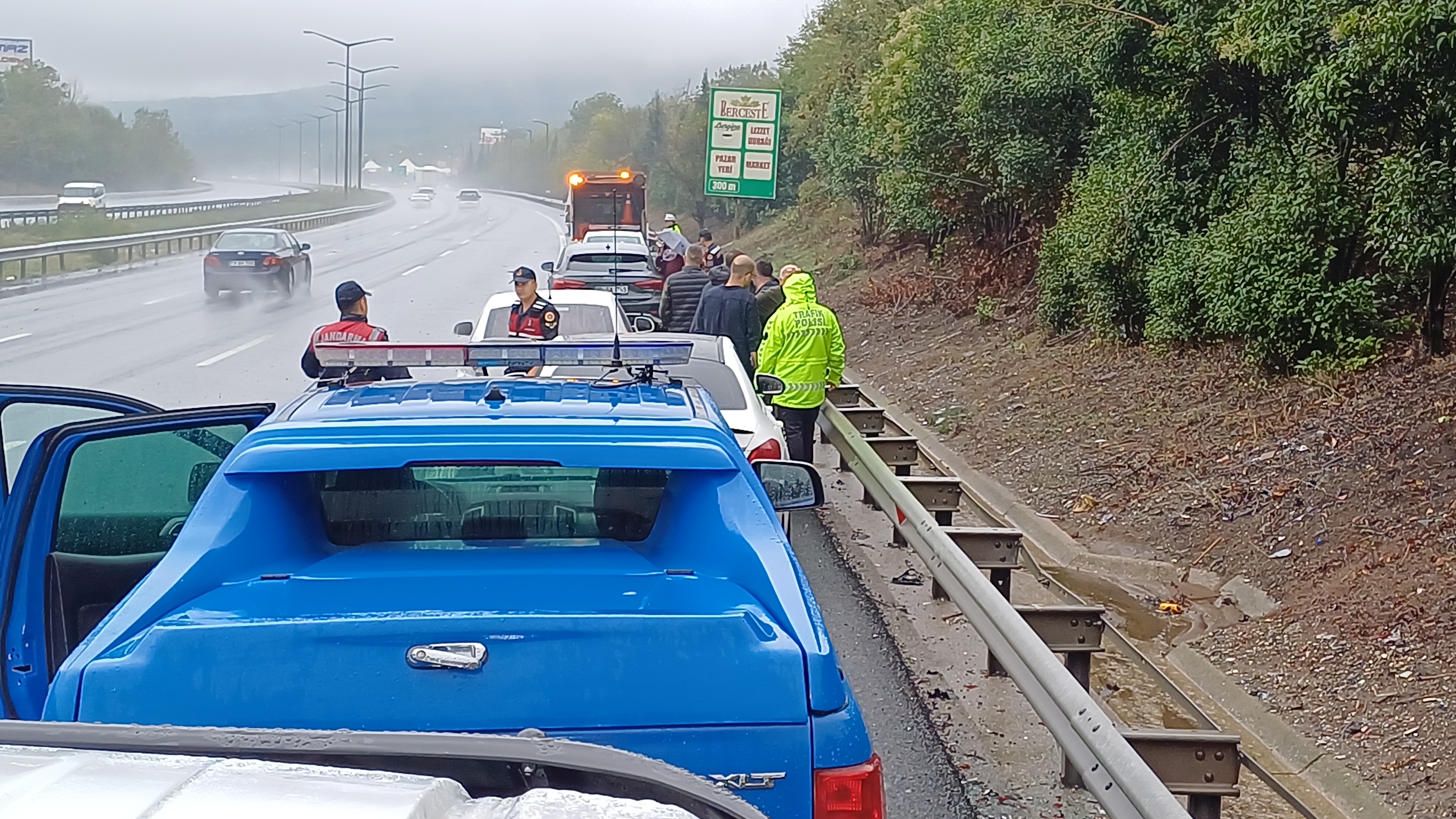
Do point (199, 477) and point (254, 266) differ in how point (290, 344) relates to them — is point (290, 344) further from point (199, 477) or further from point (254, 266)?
point (199, 477)

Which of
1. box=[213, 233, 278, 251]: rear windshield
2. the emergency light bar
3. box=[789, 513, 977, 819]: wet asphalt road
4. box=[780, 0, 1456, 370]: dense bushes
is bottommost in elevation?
box=[789, 513, 977, 819]: wet asphalt road

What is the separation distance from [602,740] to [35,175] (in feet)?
310

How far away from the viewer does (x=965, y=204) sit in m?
22.0

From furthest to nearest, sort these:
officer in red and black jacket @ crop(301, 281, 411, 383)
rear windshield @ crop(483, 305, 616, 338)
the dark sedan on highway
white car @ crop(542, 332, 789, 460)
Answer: the dark sedan on highway, rear windshield @ crop(483, 305, 616, 338), white car @ crop(542, 332, 789, 460), officer in red and black jacket @ crop(301, 281, 411, 383)

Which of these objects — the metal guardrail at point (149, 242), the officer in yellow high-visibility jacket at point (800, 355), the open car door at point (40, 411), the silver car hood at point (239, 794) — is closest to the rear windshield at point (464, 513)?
the open car door at point (40, 411)

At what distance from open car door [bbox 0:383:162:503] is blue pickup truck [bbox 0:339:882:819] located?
0.01m

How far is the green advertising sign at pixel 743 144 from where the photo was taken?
2703 cm

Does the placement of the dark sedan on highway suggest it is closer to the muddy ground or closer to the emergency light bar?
the muddy ground

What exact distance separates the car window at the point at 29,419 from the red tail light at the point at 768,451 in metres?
3.87

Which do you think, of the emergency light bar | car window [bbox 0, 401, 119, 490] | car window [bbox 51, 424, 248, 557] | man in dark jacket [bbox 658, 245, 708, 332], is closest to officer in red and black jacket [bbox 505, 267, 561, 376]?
man in dark jacket [bbox 658, 245, 708, 332]

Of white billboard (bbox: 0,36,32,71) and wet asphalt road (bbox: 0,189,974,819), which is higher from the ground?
white billboard (bbox: 0,36,32,71)

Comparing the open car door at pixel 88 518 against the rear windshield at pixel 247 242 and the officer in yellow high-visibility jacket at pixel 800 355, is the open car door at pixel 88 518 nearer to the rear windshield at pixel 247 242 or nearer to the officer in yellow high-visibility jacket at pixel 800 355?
the officer in yellow high-visibility jacket at pixel 800 355

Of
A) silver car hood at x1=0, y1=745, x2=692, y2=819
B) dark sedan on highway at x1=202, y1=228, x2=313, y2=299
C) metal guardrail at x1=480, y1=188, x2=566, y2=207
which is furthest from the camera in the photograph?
metal guardrail at x1=480, y1=188, x2=566, y2=207

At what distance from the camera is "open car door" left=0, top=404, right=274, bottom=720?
4566 millimetres
